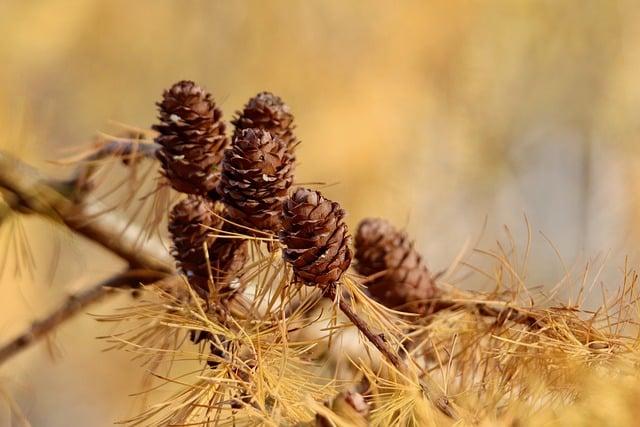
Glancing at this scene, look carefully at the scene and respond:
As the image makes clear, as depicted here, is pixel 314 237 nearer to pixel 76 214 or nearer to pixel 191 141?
pixel 191 141

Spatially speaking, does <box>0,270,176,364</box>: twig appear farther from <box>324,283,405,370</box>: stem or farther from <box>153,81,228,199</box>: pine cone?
<box>324,283,405,370</box>: stem

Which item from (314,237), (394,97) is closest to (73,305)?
(314,237)

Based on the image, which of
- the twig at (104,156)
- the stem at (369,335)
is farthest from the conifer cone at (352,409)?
the twig at (104,156)

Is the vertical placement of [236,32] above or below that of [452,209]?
above

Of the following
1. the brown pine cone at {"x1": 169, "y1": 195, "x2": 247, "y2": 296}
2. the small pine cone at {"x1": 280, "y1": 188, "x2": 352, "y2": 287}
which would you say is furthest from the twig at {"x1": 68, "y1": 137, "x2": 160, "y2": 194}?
the small pine cone at {"x1": 280, "y1": 188, "x2": 352, "y2": 287}

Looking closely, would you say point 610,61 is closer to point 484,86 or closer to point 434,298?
point 484,86

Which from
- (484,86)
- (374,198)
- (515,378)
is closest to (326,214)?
(515,378)
